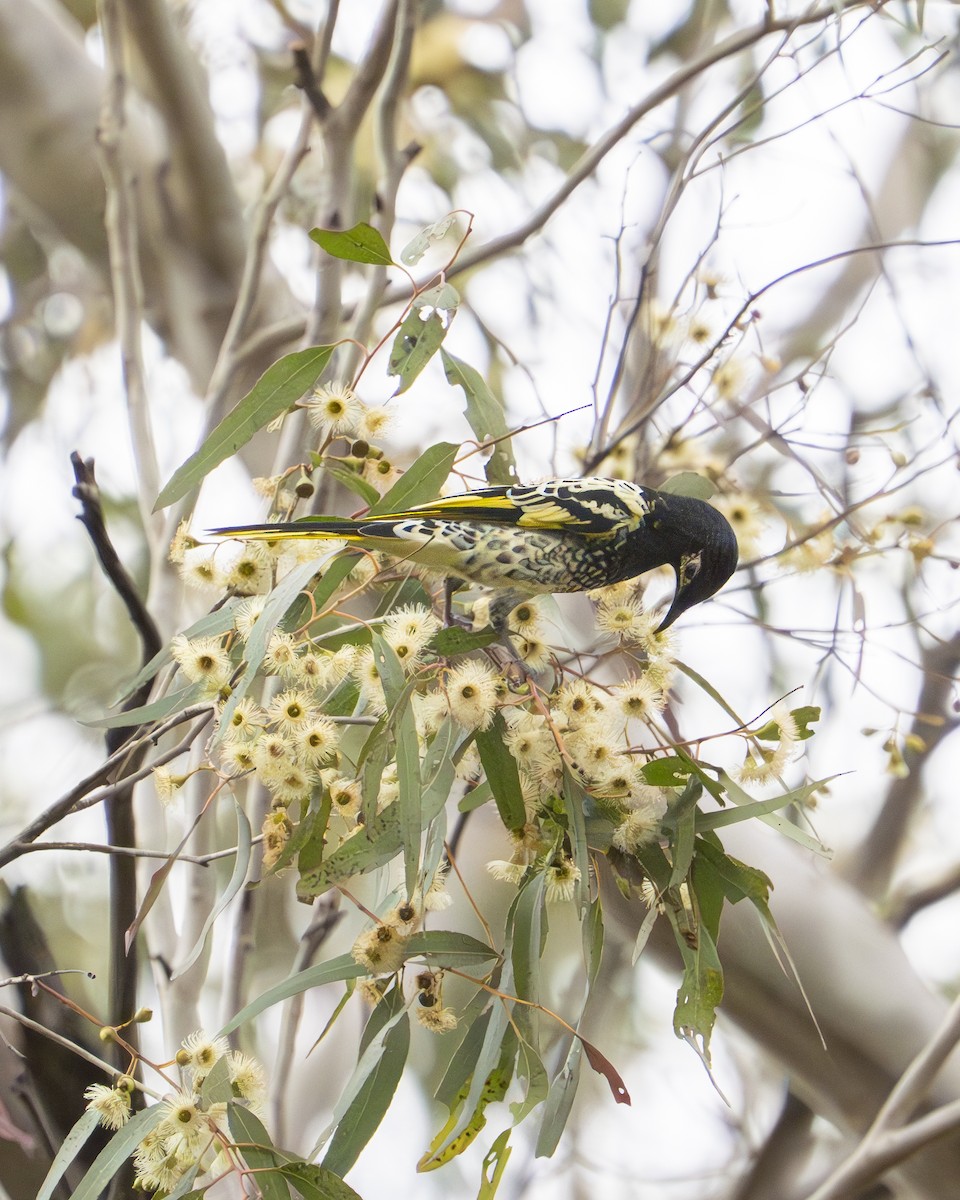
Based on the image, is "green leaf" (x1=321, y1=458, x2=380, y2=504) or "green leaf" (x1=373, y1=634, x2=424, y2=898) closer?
"green leaf" (x1=373, y1=634, x2=424, y2=898)

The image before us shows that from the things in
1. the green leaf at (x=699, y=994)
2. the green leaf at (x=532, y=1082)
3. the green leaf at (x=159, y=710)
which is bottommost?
the green leaf at (x=532, y=1082)

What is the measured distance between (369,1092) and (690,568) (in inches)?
Answer: 22.5

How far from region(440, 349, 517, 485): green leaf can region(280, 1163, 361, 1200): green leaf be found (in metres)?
0.63

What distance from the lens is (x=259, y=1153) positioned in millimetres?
881

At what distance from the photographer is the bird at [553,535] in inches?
38.3

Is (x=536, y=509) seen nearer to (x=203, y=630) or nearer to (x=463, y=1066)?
(x=203, y=630)

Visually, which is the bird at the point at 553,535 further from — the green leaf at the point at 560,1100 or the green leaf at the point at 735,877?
the green leaf at the point at 560,1100

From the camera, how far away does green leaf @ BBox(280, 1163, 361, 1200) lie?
0.84 meters

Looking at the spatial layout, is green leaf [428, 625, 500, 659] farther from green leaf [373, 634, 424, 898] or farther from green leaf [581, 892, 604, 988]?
green leaf [581, 892, 604, 988]

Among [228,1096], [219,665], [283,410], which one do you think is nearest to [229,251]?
[283,410]

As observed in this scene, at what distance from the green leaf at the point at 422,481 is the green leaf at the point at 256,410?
0.41 ft

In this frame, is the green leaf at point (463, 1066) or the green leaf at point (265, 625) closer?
the green leaf at point (265, 625)

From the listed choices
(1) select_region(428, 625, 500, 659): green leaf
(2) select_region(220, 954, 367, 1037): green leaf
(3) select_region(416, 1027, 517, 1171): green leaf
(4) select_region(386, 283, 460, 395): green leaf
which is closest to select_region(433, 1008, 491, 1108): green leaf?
(3) select_region(416, 1027, 517, 1171): green leaf

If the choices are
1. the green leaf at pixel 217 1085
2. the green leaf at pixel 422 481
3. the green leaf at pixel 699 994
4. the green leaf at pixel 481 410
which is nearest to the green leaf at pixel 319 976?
the green leaf at pixel 217 1085
